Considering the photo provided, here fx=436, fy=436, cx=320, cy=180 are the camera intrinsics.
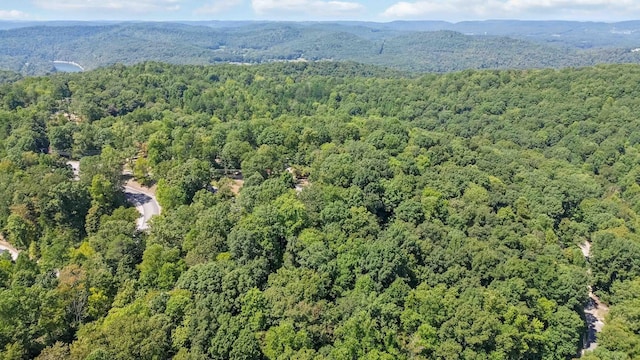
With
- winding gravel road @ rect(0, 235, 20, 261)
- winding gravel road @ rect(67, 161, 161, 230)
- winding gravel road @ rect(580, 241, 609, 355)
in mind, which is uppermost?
winding gravel road @ rect(67, 161, 161, 230)

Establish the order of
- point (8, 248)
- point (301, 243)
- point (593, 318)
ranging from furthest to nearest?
point (8, 248)
point (593, 318)
point (301, 243)

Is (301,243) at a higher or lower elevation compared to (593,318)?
higher

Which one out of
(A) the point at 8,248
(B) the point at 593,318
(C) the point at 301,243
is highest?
(C) the point at 301,243

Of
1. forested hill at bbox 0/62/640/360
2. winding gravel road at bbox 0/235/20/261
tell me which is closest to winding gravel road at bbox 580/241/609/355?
forested hill at bbox 0/62/640/360

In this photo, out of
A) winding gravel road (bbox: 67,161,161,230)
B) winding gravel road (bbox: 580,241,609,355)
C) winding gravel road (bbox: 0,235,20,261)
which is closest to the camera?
winding gravel road (bbox: 580,241,609,355)

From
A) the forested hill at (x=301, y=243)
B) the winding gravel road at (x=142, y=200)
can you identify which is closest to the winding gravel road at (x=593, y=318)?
the forested hill at (x=301, y=243)

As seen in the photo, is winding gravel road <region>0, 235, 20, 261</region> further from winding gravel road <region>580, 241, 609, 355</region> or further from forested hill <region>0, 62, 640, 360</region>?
winding gravel road <region>580, 241, 609, 355</region>

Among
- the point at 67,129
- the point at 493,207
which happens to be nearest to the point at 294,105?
the point at 67,129

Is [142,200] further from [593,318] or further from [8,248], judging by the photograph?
[593,318]

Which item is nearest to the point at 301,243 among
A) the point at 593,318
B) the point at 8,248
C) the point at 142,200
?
the point at 142,200
